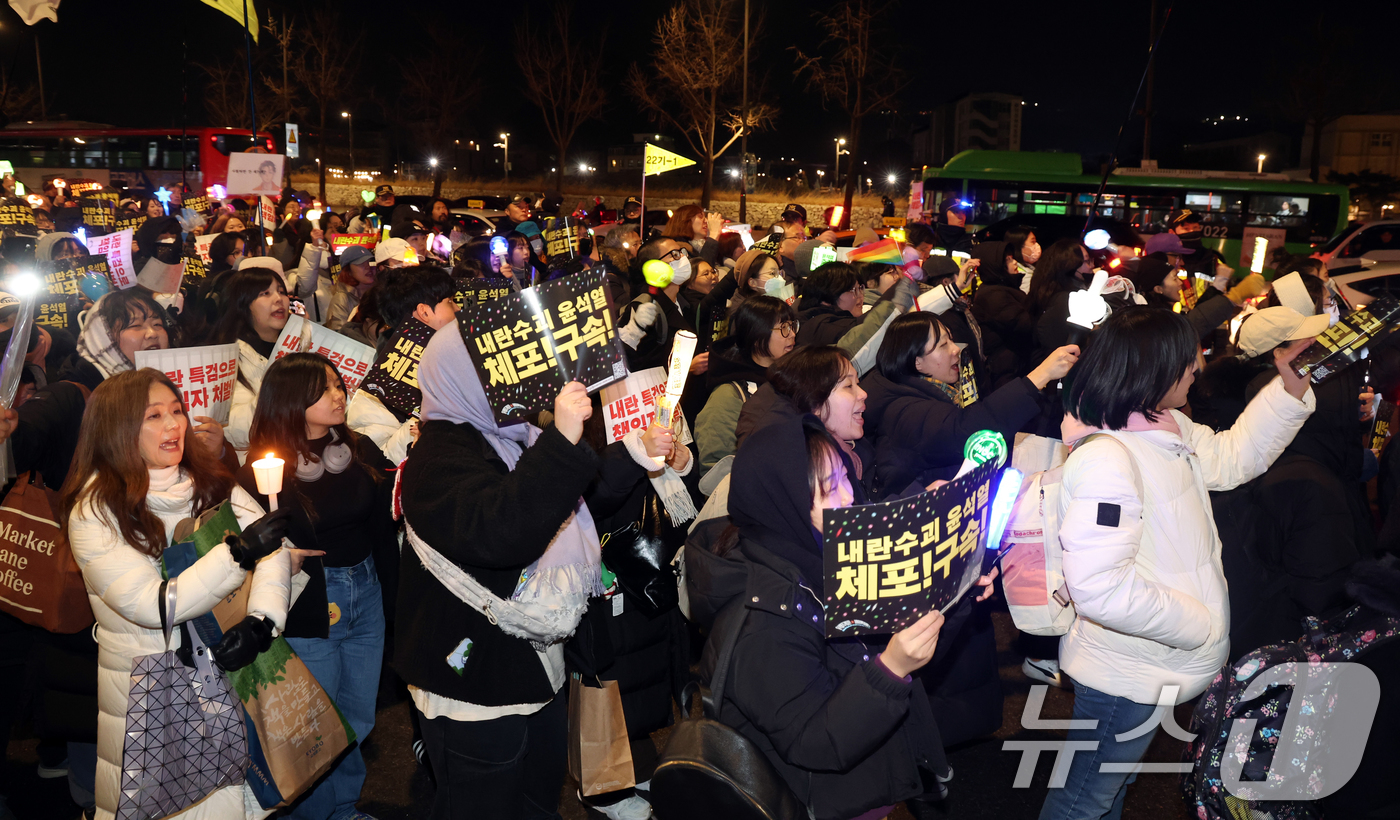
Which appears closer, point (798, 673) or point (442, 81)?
point (798, 673)

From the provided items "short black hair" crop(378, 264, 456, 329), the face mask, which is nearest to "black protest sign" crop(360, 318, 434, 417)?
"short black hair" crop(378, 264, 456, 329)

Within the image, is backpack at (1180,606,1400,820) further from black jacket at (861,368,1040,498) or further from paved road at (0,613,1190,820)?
paved road at (0,613,1190,820)

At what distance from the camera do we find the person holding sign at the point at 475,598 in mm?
2559

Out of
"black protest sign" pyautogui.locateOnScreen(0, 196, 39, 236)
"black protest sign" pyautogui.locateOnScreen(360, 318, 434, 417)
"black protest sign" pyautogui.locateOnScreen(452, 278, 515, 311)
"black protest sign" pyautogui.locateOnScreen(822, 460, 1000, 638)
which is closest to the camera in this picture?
"black protest sign" pyautogui.locateOnScreen(822, 460, 1000, 638)

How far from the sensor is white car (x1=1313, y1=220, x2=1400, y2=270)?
16.1 meters

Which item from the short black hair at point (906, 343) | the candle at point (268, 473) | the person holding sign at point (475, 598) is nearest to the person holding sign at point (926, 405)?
the short black hair at point (906, 343)

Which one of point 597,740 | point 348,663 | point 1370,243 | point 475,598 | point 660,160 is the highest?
point 660,160

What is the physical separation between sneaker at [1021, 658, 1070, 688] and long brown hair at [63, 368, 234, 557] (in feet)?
14.4

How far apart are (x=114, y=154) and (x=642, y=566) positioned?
1233 inches

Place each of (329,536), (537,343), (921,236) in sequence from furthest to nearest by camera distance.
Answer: (921,236), (329,536), (537,343)

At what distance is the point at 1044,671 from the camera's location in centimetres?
520

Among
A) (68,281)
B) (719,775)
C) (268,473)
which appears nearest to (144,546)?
(268,473)

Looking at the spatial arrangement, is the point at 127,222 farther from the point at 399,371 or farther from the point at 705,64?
the point at 705,64

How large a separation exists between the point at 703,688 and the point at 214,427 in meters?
2.69
